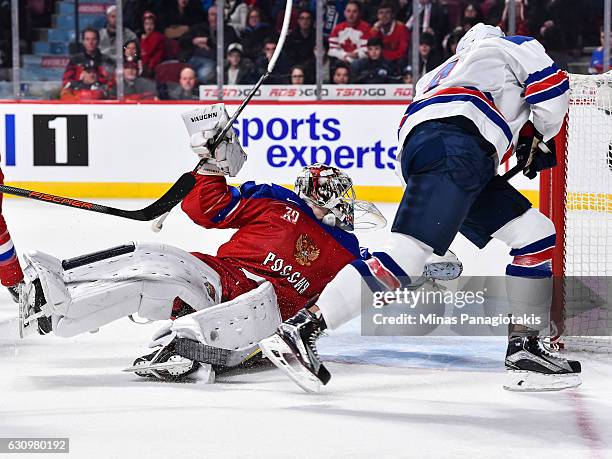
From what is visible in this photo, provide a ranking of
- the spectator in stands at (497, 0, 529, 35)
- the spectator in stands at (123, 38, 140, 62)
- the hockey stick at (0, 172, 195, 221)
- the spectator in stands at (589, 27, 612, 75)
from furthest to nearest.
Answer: the spectator in stands at (123, 38, 140, 62) → the spectator in stands at (497, 0, 529, 35) → the spectator in stands at (589, 27, 612, 75) → the hockey stick at (0, 172, 195, 221)

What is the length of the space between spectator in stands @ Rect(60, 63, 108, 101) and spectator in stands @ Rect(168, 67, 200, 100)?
464 mm

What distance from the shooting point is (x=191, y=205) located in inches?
124

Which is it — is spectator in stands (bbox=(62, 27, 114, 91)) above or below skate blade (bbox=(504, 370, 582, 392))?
above

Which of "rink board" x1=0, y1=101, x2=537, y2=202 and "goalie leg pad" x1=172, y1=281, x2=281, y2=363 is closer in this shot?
"goalie leg pad" x1=172, y1=281, x2=281, y2=363

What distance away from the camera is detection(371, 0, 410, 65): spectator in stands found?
7.42m

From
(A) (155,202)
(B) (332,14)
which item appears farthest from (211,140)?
(B) (332,14)

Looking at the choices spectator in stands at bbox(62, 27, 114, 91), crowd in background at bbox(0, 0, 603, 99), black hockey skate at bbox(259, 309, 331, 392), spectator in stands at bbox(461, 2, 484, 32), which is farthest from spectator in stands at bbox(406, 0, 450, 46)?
black hockey skate at bbox(259, 309, 331, 392)

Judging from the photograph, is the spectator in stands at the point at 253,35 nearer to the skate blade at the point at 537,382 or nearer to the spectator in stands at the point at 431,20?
the spectator in stands at the point at 431,20

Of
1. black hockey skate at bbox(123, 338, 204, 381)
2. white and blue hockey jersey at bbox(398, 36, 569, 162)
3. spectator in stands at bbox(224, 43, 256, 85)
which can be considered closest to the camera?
white and blue hockey jersey at bbox(398, 36, 569, 162)

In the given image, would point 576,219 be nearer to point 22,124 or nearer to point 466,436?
point 466,436

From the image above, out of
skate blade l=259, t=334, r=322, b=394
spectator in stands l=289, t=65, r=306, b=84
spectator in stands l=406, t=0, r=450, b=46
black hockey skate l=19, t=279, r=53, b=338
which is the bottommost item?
skate blade l=259, t=334, r=322, b=394

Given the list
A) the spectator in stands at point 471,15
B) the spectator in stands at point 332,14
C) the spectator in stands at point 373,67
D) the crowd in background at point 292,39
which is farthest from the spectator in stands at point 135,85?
the spectator in stands at point 471,15

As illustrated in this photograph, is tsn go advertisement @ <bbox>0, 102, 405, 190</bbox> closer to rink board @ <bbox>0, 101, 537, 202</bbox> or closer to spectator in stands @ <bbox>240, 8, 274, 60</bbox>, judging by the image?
rink board @ <bbox>0, 101, 537, 202</bbox>

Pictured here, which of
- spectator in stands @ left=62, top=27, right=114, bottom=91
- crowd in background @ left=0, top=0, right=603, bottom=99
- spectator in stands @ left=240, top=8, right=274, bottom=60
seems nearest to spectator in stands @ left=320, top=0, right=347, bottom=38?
crowd in background @ left=0, top=0, right=603, bottom=99
